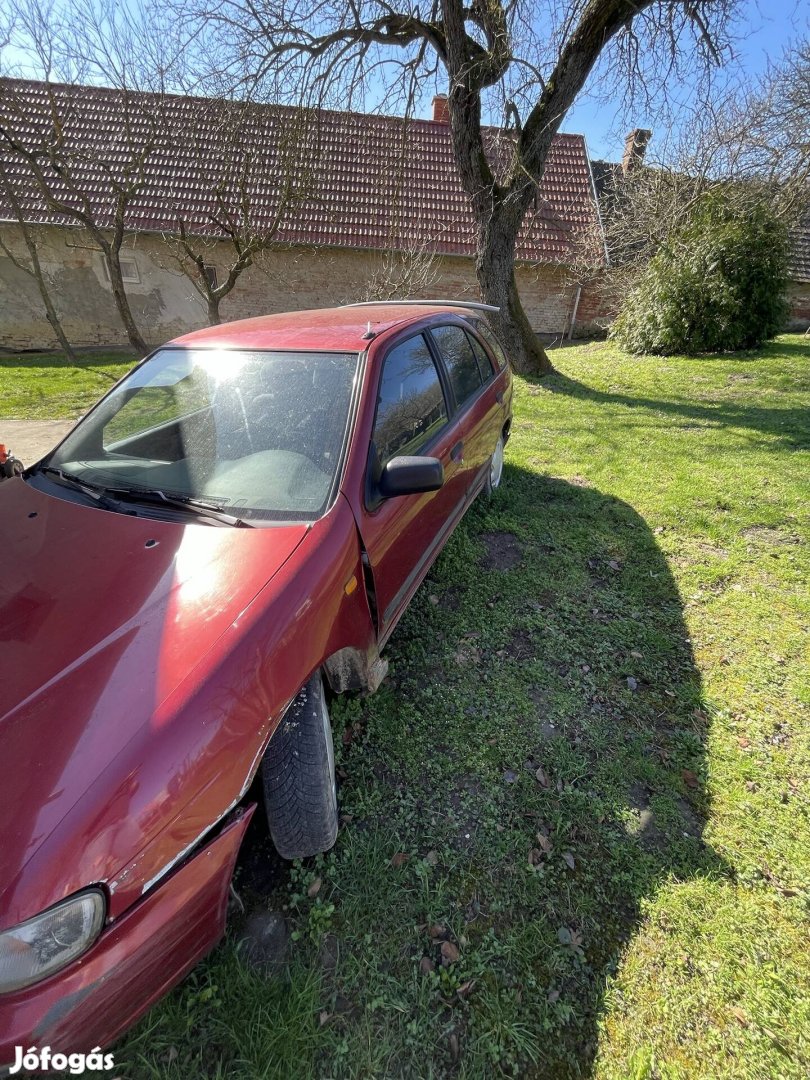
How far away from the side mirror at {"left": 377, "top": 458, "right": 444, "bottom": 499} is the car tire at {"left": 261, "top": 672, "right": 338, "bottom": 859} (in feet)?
2.57

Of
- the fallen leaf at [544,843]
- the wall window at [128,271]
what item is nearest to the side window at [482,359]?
the fallen leaf at [544,843]

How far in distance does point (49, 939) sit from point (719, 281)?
39.1 ft

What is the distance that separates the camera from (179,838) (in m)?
1.23

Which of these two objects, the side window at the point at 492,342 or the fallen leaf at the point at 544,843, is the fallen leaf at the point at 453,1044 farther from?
the side window at the point at 492,342

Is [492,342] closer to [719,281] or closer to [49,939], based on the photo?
[49,939]

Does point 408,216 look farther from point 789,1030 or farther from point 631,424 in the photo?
point 789,1030

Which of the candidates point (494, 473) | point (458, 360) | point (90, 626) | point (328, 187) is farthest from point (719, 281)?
point (90, 626)

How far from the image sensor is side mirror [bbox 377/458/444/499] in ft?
6.48

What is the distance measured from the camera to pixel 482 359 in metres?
3.90

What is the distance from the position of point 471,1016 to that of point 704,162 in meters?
13.5

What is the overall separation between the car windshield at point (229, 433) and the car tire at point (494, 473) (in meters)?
2.13

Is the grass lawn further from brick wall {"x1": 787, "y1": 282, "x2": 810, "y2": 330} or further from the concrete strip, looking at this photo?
brick wall {"x1": 787, "y1": 282, "x2": 810, "y2": 330}

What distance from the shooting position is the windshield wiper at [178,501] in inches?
71.9

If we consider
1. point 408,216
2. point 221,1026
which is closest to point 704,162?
point 408,216
